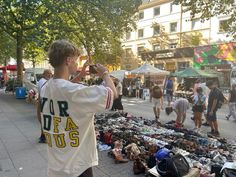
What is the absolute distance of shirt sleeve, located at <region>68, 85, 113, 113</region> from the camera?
181cm

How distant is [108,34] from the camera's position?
19.4m

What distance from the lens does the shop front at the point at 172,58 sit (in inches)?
1142

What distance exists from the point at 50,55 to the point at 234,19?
14759mm

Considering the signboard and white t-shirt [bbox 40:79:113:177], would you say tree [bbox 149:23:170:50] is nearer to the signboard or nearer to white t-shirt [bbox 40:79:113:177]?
the signboard

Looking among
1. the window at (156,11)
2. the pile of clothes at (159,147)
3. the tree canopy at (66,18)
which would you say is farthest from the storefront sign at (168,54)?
the pile of clothes at (159,147)

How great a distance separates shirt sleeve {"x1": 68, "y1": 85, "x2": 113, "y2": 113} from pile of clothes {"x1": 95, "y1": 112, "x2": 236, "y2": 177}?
111 inches

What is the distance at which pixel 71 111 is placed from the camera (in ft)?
6.17

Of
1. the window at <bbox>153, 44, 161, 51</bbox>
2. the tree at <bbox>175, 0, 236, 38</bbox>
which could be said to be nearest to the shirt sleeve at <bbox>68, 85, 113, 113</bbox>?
the tree at <bbox>175, 0, 236, 38</bbox>

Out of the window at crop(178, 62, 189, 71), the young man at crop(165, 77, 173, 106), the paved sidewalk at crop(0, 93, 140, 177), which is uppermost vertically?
the window at crop(178, 62, 189, 71)

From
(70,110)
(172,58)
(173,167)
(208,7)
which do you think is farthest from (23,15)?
(172,58)

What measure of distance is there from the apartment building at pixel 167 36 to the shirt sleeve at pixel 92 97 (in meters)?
24.5

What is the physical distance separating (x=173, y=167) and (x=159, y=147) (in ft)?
5.24

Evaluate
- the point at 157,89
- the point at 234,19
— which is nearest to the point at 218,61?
the point at 234,19

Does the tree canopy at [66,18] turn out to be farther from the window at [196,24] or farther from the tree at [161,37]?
the tree at [161,37]
